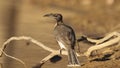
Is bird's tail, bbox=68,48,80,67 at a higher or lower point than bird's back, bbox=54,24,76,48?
lower

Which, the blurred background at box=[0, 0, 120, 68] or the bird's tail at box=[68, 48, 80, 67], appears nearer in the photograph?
the bird's tail at box=[68, 48, 80, 67]

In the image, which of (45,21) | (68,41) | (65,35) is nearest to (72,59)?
(68,41)

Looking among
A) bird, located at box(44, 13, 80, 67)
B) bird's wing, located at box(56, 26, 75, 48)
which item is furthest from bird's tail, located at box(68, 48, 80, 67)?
bird's wing, located at box(56, 26, 75, 48)

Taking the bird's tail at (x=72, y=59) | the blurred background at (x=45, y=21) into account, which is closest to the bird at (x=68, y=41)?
the bird's tail at (x=72, y=59)

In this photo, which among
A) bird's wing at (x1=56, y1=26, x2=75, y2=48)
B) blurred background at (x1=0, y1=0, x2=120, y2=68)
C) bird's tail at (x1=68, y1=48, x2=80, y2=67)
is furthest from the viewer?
blurred background at (x1=0, y1=0, x2=120, y2=68)

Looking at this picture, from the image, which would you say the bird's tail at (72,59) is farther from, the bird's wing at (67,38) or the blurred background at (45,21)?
the blurred background at (45,21)

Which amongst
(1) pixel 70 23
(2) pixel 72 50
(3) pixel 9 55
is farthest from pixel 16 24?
(2) pixel 72 50

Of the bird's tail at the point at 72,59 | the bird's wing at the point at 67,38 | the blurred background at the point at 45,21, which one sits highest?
the bird's wing at the point at 67,38

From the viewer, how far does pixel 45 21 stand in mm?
15820

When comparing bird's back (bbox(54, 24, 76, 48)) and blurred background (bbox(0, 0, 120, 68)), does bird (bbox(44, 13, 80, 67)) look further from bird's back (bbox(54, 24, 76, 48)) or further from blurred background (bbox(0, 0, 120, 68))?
blurred background (bbox(0, 0, 120, 68))

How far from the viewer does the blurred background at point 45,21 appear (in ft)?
36.3

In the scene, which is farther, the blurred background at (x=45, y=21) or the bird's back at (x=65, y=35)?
the blurred background at (x=45, y=21)

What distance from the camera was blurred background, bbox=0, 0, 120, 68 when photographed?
436 inches

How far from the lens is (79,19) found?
52.3 ft
